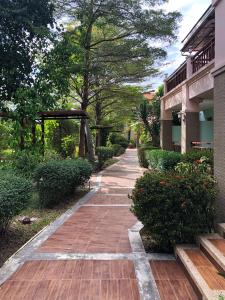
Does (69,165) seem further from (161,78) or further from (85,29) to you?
(161,78)

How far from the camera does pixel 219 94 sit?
639 centimetres

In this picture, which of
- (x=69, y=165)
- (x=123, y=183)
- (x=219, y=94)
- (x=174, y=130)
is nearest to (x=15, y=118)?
(x=69, y=165)

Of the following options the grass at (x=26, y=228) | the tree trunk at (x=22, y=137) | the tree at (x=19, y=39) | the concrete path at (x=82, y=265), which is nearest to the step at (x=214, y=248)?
the concrete path at (x=82, y=265)

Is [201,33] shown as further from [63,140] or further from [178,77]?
[63,140]

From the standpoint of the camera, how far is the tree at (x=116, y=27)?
16.3 metres

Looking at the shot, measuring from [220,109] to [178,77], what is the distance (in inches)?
485

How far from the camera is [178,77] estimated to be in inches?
718

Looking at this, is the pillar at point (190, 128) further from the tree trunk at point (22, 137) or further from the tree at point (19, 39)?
the tree at point (19, 39)

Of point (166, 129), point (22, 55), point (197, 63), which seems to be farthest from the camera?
point (166, 129)

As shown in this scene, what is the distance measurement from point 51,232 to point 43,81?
425 centimetres

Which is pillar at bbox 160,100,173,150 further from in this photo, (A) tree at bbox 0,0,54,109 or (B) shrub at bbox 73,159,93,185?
(A) tree at bbox 0,0,54,109

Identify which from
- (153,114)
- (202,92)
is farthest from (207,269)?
(153,114)

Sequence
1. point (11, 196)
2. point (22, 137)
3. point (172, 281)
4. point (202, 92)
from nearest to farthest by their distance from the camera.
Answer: point (172, 281) → point (11, 196) → point (22, 137) → point (202, 92)

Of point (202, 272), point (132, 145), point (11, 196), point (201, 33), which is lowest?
point (132, 145)
